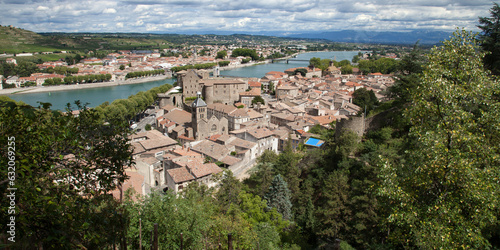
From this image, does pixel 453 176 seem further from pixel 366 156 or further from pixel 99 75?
pixel 99 75

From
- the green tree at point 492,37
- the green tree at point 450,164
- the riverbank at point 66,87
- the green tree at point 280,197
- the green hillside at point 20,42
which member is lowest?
the green tree at point 280,197

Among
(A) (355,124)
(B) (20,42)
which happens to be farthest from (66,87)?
(B) (20,42)

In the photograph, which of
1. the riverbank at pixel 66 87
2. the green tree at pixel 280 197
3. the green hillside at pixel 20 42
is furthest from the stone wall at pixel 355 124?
the green hillside at pixel 20 42

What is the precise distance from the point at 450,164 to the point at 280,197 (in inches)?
378

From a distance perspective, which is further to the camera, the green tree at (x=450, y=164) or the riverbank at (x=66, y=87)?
the riverbank at (x=66, y=87)

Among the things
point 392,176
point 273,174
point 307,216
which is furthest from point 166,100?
point 392,176

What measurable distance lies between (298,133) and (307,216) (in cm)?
1339

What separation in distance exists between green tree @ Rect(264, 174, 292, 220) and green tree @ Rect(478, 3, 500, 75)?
30.5 ft

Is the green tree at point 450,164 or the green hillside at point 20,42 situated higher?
the green hillside at point 20,42

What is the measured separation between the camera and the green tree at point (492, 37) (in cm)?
1199

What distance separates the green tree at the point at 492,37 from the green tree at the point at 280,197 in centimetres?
930

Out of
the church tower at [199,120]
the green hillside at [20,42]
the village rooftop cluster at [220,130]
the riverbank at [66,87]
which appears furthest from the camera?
the green hillside at [20,42]

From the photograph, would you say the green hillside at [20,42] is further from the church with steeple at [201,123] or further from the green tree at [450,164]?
the green tree at [450,164]

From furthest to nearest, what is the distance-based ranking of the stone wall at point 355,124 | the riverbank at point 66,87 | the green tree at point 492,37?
the riverbank at point 66,87
the stone wall at point 355,124
the green tree at point 492,37
